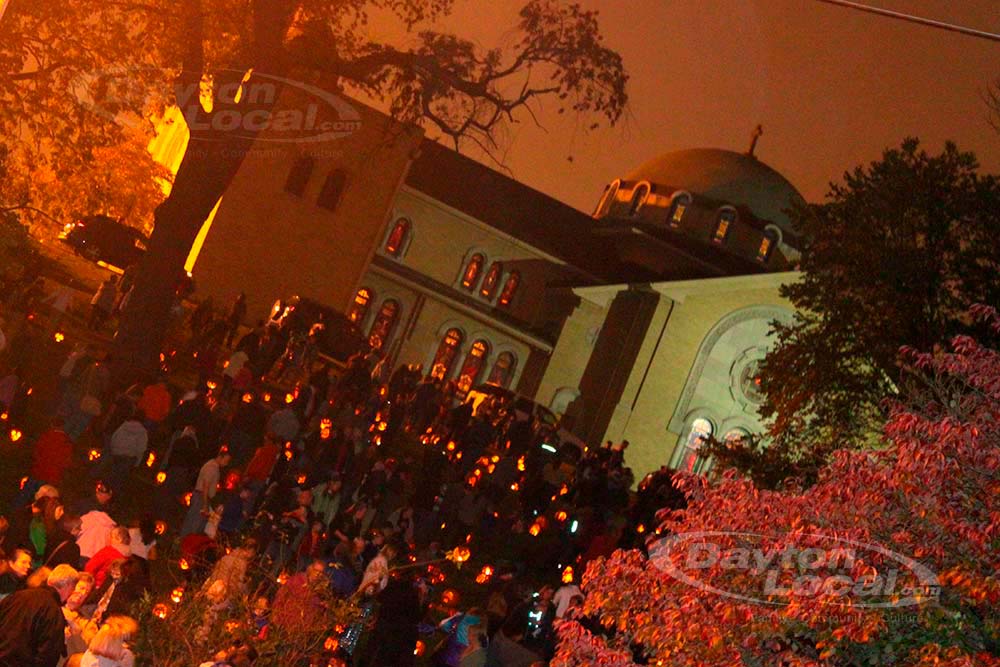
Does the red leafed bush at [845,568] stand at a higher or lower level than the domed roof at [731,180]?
lower

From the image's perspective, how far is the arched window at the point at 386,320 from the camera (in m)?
52.0

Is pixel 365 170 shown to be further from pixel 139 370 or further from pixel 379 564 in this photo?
pixel 379 564

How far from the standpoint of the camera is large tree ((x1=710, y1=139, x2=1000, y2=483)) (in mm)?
27859

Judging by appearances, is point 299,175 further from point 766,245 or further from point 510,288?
point 766,245

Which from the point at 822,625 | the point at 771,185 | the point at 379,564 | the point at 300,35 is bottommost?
the point at 379,564

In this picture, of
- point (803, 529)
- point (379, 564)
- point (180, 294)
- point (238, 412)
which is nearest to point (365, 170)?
point (180, 294)

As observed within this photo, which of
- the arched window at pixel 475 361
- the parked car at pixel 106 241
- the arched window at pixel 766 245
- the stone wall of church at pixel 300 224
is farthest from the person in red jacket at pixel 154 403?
the arched window at pixel 766 245

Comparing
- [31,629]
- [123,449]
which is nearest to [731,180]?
[123,449]

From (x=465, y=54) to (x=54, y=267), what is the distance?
14.0 metres

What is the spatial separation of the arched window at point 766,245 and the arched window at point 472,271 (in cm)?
1140

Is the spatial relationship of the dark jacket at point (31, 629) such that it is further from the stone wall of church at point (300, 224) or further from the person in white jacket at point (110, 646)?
the stone wall of church at point (300, 224)

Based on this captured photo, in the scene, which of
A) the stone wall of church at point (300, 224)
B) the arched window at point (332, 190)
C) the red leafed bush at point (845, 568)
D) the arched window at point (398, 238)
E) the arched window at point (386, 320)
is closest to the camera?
the red leafed bush at point (845, 568)

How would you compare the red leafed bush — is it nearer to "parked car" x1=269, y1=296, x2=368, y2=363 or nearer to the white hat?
the white hat

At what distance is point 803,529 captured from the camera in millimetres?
10172
